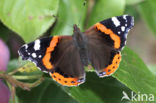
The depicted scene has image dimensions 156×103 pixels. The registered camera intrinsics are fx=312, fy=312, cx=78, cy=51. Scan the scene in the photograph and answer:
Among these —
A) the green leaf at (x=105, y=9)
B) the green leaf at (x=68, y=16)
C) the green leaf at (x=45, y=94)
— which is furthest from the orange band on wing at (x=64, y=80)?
the green leaf at (x=105, y=9)

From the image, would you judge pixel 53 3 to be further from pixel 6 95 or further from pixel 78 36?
pixel 6 95

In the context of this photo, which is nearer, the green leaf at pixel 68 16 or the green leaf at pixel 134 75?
the green leaf at pixel 134 75

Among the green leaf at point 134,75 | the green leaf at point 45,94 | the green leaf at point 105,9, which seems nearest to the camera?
the green leaf at point 134,75

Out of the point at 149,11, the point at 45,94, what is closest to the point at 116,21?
the point at 45,94

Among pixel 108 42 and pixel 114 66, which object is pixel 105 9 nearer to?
pixel 108 42

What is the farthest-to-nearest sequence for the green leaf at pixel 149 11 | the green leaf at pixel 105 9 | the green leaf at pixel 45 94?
the green leaf at pixel 149 11
the green leaf at pixel 105 9
the green leaf at pixel 45 94

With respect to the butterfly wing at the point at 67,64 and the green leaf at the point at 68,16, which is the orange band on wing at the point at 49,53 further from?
the green leaf at the point at 68,16

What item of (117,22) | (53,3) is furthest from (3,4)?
(117,22)
